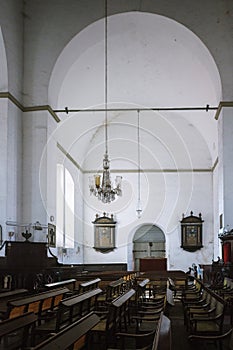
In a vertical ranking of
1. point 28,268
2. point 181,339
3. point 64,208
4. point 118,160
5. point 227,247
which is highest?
point 118,160

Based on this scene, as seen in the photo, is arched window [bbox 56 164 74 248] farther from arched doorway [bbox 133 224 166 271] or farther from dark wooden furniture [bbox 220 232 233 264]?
dark wooden furniture [bbox 220 232 233 264]

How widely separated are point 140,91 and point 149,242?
8131mm

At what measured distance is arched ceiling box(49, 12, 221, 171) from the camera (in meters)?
15.3

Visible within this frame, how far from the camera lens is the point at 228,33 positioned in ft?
47.4

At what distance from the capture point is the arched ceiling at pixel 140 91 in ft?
50.1

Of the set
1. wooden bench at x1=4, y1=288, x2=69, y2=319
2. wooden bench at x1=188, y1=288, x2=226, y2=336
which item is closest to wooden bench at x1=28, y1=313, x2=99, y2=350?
wooden bench at x1=4, y1=288, x2=69, y2=319

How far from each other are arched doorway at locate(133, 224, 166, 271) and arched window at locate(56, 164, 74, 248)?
4.22 m

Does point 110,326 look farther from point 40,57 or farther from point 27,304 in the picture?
point 40,57

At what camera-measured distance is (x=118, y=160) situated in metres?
24.0

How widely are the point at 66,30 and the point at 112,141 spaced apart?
9.37m

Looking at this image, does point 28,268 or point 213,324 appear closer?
point 213,324

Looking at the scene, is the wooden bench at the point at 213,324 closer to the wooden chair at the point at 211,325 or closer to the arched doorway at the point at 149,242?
the wooden chair at the point at 211,325

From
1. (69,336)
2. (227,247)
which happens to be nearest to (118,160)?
(227,247)

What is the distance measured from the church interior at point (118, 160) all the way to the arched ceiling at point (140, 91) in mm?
53
